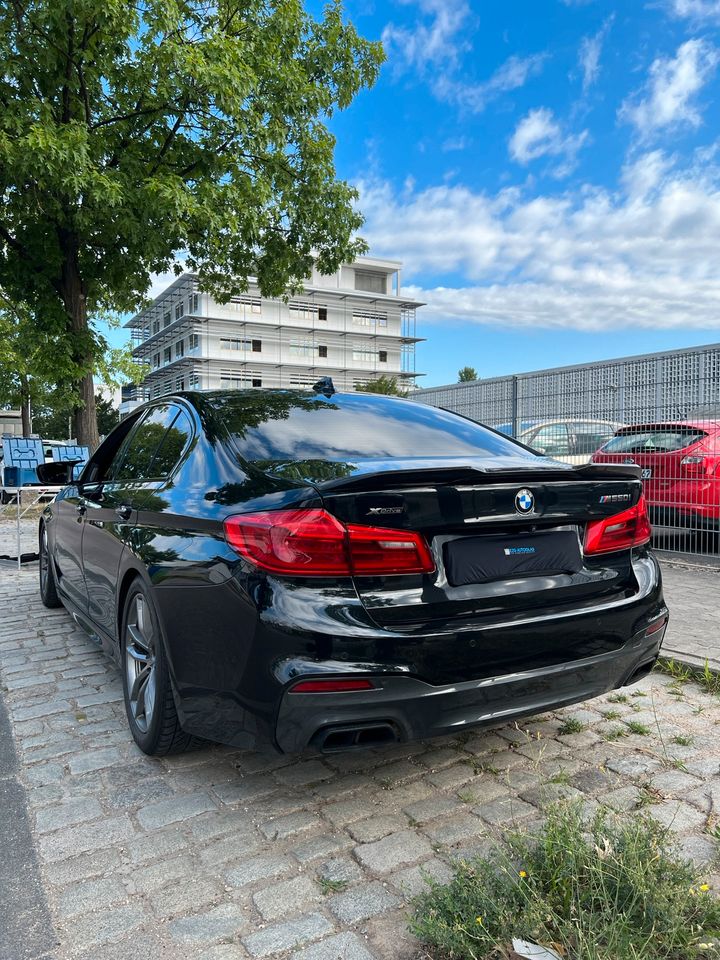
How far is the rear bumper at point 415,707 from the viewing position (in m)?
2.21

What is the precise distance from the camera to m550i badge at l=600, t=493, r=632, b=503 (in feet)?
9.20

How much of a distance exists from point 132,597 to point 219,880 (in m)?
1.43

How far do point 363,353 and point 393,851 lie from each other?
7459cm

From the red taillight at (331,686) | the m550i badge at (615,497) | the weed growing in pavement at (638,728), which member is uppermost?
the m550i badge at (615,497)

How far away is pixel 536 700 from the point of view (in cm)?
252

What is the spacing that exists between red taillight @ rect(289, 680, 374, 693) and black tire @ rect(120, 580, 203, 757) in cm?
84

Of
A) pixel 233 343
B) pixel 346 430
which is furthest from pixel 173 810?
pixel 233 343

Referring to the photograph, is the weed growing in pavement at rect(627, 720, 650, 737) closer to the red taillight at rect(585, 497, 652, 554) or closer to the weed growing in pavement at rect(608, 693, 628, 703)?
the weed growing in pavement at rect(608, 693, 628, 703)

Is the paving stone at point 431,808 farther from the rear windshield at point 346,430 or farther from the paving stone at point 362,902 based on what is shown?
the rear windshield at point 346,430

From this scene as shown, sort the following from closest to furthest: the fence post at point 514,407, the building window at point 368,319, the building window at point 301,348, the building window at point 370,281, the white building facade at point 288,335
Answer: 1. the fence post at point 514,407
2. the white building facade at point 288,335
3. the building window at point 301,348
4. the building window at point 368,319
5. the building window at point 370,281

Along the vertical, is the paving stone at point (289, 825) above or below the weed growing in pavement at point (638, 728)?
below

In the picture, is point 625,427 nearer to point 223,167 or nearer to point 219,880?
point 223,167

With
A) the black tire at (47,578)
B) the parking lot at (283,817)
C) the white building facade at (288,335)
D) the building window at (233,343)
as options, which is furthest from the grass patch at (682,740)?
the building window at (233,343)

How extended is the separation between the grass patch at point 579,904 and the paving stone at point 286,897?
0.36 metres
